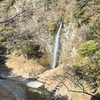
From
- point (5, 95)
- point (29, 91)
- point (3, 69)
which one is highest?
point (3, 69)

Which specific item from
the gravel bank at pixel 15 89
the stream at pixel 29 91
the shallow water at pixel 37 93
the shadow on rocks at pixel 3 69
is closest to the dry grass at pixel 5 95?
the gravel bank at pixel 15 89

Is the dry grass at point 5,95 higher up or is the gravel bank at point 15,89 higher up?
the dry grass at point 5,95

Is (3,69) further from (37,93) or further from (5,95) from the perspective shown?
(5,95)

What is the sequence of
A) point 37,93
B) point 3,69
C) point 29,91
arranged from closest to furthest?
point 37,93 → point 29,91 → point 3,69

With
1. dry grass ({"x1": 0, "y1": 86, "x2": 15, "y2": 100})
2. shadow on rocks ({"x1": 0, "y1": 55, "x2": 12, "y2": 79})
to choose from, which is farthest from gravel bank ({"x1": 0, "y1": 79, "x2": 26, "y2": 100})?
shadow on rocks ({"x1": 0, "y1": 55, "x2": 12, "y2": 79})

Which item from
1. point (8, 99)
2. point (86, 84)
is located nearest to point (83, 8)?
point (86, 84)

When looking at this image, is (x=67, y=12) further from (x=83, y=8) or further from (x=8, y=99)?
(x=8, y=99)

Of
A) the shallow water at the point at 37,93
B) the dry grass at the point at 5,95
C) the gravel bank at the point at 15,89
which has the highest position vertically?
the dry grass at the point at 5,95

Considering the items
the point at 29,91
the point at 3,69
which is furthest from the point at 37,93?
the point at 3,69

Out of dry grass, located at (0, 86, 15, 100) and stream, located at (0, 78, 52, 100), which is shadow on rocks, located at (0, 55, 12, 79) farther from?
dry grass, located at (0, 86, 15, 100)

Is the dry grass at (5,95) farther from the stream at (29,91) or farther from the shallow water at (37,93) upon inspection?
the shallow water at (37,93)

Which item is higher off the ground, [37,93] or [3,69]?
[3,69]

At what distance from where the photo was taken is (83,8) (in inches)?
1884

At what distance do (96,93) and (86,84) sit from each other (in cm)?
216
